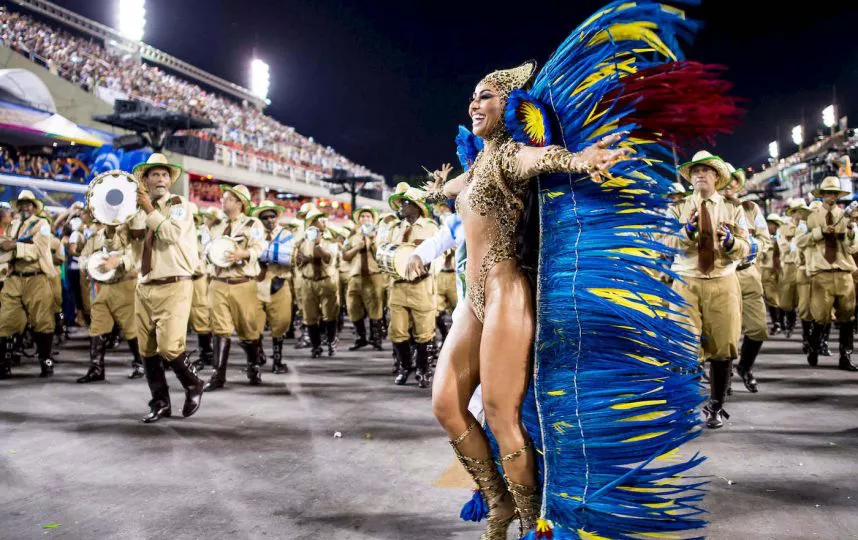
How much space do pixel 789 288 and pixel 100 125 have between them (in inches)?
973

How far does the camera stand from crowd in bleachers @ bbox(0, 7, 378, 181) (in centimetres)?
2445

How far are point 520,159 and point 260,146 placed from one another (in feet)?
120

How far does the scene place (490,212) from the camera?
8.72ft

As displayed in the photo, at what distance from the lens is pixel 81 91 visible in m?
24.1

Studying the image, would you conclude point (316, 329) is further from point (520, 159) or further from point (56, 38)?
point (56, 38)

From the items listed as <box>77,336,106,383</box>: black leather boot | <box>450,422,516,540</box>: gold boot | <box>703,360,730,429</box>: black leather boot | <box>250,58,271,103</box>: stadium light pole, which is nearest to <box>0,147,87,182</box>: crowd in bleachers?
<box>77,336,106,383</box>: black leather boot

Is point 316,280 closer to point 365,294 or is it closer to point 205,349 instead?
point 365,294

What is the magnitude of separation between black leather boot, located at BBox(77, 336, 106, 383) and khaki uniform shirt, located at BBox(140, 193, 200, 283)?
9.60ft

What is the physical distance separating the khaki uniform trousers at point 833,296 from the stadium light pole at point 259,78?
5781 cm

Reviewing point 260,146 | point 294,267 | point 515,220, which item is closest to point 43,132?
point 294,267

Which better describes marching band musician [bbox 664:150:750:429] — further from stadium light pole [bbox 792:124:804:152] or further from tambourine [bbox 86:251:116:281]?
stadium light pole [bbox 792:124:804:152]

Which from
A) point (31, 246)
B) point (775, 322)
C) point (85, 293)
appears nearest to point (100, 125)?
point (85, 293)

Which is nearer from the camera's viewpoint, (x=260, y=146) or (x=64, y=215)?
(x=64, y=215)

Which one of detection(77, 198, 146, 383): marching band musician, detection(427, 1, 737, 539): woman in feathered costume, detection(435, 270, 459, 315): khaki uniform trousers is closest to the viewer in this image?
detection(427, 1, 737, 539): woman in feathered costume
